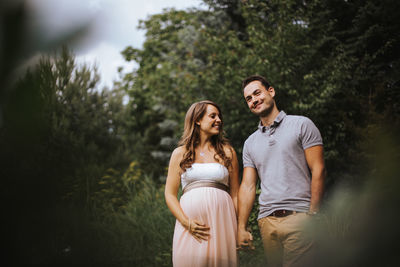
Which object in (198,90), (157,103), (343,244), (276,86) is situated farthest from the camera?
(157,103)

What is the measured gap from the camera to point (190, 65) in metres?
10.9

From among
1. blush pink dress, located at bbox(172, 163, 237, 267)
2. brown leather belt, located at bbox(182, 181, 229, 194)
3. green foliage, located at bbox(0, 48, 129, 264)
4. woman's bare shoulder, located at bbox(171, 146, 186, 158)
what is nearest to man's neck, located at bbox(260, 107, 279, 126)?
blush pink dress, located at bbox(172, 163, 237, 267)

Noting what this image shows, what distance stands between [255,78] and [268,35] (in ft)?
19.3

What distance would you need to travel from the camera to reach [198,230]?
2.57 metres

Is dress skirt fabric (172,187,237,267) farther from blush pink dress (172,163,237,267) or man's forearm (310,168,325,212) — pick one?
man's forearm (310,168,325,212)

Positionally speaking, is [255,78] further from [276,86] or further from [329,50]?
[329,50]

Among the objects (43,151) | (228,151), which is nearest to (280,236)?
(228,151)

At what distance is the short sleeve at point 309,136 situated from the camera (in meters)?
2.47

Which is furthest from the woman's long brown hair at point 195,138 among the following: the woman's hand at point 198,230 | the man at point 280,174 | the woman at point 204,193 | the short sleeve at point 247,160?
the woman's hand at point 198,230

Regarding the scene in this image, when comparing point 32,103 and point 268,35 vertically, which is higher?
point 268,35

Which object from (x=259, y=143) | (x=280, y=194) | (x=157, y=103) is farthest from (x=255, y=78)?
(x=157, y=103)

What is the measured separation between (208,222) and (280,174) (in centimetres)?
69

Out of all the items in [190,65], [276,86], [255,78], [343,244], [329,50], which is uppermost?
[190,65]

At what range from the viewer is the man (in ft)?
7.92
